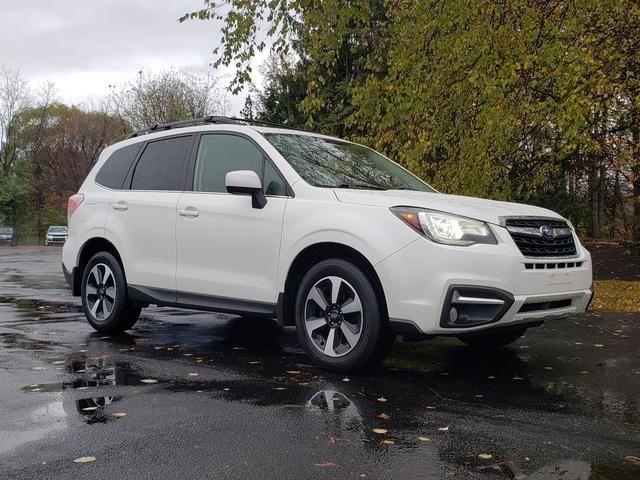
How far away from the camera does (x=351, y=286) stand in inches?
207

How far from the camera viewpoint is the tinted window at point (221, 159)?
616 cm

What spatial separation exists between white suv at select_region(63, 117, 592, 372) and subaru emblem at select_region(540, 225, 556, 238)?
0.01 m

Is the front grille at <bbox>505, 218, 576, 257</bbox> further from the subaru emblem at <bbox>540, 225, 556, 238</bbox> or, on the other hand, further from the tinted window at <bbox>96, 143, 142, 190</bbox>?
the tinted window at <bbox>96, 143, 142, 190</bbox>

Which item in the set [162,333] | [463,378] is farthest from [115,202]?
[463,378]

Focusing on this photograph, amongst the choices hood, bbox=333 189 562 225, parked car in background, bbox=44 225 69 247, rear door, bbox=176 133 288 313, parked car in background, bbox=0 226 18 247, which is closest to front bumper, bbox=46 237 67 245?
parked car in background, bbox=44 225 69 247

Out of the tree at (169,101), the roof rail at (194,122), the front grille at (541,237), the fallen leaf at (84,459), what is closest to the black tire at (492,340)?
the front grille at (541,237)

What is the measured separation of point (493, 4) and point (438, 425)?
796 cm

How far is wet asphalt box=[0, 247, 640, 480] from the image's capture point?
3.39 meters

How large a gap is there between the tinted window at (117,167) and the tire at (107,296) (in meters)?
0.75

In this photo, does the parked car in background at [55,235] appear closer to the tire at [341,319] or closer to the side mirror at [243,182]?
the side mirror at [243,182]

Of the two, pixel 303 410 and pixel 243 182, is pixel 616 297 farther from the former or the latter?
pixel 303 410

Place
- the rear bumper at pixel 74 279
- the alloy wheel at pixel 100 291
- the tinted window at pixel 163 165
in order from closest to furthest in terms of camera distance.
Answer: the tinted window at pixel 163 165 → the alloy wheel at pixel 100 291 → the rear bumper at pixel 74 279

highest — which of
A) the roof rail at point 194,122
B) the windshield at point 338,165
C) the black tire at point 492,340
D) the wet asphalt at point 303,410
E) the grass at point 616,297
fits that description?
the roof rail at point 194,122

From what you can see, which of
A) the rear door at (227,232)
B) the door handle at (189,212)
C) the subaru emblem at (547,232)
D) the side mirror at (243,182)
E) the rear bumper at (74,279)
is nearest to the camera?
the subaru emblem at (547,232)
